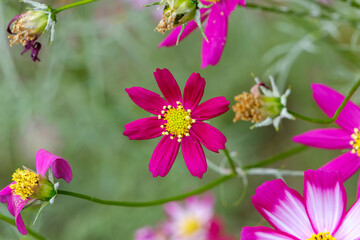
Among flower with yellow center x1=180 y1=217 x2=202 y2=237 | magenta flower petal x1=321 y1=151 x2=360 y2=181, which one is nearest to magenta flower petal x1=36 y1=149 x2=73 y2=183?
magenta flower petal x1=321 y1=151 x2=360 y2=181

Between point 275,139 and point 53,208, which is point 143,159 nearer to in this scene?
point 53,208

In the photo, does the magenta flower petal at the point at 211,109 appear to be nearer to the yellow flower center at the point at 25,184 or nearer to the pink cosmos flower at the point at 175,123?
the pink cosmos flower at the point at 175,123

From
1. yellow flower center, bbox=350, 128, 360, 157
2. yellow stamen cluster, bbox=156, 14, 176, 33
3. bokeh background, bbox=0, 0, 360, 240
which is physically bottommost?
bokeh background, bbox=0, 0, 360, 240

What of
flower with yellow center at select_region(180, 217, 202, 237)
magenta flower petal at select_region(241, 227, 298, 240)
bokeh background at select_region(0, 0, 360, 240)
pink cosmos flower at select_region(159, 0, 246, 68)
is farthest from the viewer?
flower with yellow center at select_region(180, 217, 202, 237)

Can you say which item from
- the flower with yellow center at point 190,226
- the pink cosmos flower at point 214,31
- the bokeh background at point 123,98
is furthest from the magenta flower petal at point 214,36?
the flower with yellow center at point 190,226

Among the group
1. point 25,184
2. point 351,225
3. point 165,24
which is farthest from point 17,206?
point 351,225

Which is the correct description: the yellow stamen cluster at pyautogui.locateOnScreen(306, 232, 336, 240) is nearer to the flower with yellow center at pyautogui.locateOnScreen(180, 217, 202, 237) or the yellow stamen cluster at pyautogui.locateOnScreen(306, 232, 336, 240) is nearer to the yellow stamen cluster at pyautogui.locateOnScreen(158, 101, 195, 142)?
the yellow stamen cluster at pyautogui.locateOnScreen(158, 101, 195, 142)

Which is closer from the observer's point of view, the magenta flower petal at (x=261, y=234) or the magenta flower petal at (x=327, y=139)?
the magenta flower petal at (x=261, y=234)
